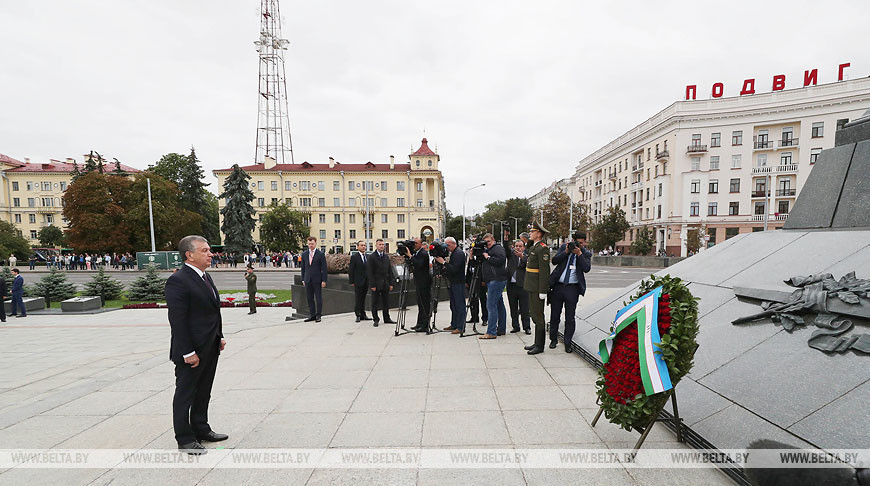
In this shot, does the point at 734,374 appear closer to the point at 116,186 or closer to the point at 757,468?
the point at 757,468

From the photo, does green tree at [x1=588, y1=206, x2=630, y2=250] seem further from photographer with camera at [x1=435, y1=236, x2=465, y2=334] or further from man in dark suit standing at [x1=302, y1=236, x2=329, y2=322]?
man in dark suit standing at [x1=302, y1=236, x2=329, y2=322]

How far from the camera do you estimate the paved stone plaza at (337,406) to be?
299 cm

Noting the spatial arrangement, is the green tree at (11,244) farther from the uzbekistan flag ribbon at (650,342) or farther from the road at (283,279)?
the uzbekistan flag ribbon at (650,342)

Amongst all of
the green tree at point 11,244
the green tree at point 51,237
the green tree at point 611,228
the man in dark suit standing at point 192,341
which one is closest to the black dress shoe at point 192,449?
the man in dark suit standing at point 192,341

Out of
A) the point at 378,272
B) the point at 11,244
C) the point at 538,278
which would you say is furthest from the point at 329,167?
the point at 538,278

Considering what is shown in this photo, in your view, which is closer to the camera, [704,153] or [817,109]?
[817,109]

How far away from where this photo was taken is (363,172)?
66625 mm

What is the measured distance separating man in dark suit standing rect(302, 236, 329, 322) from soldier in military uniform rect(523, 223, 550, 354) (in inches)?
212

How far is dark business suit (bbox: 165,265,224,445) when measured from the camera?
10.2ft

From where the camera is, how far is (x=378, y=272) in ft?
29.3

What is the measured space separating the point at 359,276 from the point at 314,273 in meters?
1.16

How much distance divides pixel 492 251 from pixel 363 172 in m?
62.6

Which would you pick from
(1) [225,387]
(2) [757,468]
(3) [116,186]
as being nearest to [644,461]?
(2) [757,468]

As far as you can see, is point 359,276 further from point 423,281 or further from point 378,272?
point 423,281
